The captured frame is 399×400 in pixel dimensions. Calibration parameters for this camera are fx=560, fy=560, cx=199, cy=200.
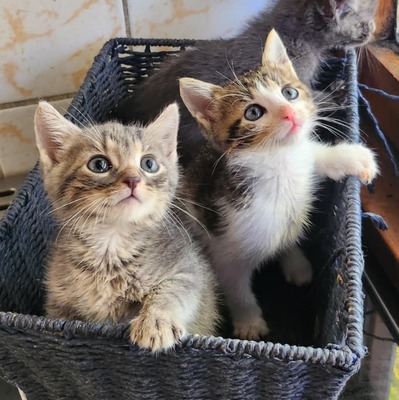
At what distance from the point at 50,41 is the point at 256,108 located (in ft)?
2.25

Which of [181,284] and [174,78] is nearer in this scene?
[181,284]

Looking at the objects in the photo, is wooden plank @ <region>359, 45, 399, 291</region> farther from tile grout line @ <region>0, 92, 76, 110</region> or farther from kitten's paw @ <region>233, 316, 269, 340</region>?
→ tile grout line @ <region>0, 92, 76, 110</region>

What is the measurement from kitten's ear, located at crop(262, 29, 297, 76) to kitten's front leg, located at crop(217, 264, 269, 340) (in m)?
0.39

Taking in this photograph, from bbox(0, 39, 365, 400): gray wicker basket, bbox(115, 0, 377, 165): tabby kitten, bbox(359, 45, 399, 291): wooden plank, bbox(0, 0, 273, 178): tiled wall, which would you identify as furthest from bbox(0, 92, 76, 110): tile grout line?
bbox(359, 45, 399, 291): wooden plank

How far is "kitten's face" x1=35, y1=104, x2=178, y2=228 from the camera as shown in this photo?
2.60ft

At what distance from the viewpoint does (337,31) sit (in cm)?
132

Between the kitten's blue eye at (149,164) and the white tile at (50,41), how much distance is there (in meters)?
0.67

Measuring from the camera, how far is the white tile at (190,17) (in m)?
1.43

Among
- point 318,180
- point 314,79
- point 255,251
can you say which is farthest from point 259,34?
point 255,251

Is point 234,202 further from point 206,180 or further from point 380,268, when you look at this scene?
point 380,268

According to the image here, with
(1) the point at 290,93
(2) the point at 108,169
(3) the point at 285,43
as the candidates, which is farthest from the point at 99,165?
(3) the point at 285,43

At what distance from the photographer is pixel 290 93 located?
3.22ft

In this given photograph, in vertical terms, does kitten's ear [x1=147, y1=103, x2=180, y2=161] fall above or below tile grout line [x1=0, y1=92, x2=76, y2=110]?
above

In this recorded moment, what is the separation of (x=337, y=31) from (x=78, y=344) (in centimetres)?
96
